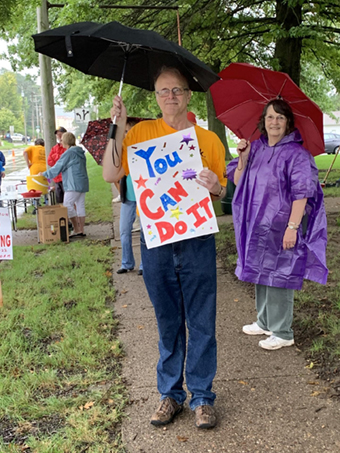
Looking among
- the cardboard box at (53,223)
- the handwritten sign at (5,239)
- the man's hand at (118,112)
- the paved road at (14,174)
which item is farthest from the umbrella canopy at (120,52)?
the paved road at (14,174)

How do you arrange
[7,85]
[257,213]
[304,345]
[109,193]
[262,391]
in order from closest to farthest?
1. [262,391]
2. [257,213]
3. [304,345]
4. [109,193]
5. [7,85]

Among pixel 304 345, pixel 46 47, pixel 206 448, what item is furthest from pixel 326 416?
pixel 46 47

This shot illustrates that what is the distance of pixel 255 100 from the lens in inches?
175

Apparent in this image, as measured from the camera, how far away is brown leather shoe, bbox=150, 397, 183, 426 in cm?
321

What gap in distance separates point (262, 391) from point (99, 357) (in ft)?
4.60

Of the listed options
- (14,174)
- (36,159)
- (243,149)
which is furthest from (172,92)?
(14,174)

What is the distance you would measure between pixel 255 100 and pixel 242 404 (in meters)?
2.51

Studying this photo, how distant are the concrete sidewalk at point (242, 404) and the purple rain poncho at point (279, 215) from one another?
2.19 feet

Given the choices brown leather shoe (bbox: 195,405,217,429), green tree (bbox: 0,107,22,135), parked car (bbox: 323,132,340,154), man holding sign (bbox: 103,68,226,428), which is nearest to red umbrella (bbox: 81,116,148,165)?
man holding sign (bbox: 103,68,226,428)

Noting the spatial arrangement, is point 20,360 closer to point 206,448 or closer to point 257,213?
point 206,448

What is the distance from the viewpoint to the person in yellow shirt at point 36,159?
1251 centimetres

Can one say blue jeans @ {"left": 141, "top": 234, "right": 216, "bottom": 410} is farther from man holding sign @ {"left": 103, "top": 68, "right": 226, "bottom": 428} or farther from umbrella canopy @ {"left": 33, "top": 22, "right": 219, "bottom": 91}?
umbrella canopy @ {"left": 33, "top": 22, "right": 219, "bottom": 91}

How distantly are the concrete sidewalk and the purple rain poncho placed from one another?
668 millimetres

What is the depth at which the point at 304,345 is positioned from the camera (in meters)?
4.41
